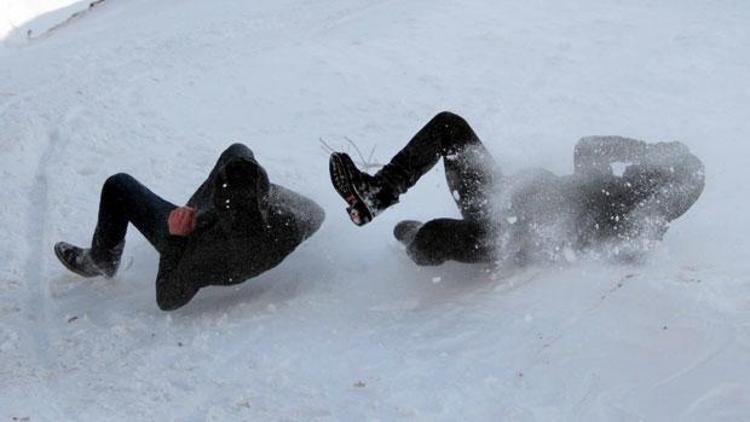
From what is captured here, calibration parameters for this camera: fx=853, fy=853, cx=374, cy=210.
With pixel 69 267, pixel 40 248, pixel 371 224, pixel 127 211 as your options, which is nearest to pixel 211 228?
pixel 127 211

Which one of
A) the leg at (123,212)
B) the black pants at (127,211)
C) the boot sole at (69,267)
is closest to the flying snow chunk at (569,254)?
the black pants at (127,211)

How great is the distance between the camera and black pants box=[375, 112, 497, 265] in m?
3.06

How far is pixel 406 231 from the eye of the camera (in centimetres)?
343

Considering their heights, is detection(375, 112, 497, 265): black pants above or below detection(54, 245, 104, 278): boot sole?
above

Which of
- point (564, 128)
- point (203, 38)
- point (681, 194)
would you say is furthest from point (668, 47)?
point (203, 38)

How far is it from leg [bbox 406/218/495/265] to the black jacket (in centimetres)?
49

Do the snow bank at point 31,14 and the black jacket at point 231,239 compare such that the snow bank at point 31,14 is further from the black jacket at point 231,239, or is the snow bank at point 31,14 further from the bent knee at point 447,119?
the bent knee at point 447,119

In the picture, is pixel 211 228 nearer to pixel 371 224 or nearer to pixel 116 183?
pixel 116 183

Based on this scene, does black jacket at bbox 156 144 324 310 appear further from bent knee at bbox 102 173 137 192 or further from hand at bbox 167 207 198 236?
bent knee at bbox 102 173 137 192

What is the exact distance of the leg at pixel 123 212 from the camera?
3.20 m

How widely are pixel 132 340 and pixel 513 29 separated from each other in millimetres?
3969

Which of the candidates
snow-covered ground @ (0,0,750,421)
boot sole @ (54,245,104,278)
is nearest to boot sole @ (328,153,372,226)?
snow-covered ground @ (0,0,750,421)

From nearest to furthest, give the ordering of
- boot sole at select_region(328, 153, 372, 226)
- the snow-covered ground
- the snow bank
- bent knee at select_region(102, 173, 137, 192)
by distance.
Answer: the snow-covered ground
boot sole at select_region(328, 153, 372, 226)
bent knee at select_region(102, 173, 137, 192)
the snow bank

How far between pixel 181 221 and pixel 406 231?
0.90m
